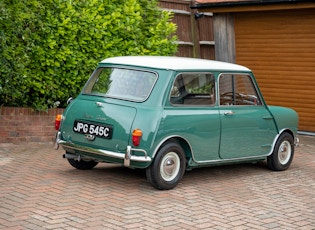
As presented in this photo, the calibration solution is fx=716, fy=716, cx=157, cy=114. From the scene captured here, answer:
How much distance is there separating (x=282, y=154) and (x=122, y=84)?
2982mm

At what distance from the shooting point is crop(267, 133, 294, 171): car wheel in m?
10.6

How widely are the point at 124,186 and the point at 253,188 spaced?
5.61 feet

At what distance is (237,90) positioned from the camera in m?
10.2

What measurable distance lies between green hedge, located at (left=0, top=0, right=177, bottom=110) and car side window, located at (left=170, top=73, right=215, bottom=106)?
3.54 meters

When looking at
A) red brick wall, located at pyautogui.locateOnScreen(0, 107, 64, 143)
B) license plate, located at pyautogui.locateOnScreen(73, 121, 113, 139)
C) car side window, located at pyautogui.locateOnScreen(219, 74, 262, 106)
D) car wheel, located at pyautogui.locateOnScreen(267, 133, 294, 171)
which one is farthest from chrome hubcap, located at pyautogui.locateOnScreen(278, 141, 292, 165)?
red brick wall, located at pyautogui.locateOnScreen(0, 107, 64, 143)

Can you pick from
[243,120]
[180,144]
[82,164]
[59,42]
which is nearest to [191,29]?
[59,42]

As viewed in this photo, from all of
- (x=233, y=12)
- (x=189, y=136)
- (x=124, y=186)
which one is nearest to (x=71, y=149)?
(x=124, y=186)

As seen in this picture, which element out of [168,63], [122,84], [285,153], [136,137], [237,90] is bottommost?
[285,153]

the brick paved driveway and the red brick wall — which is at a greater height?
the red brick wall

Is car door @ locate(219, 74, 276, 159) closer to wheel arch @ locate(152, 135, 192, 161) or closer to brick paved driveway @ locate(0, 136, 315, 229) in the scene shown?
brick paved driveway @ locate(0, 136, 315, 229)

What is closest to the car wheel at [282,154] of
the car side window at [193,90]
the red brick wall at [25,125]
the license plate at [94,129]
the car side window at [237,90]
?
the car side window at [237,90]

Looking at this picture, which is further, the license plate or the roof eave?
the roof eave

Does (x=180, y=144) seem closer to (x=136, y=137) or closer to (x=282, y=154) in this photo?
(x=136, y=137)

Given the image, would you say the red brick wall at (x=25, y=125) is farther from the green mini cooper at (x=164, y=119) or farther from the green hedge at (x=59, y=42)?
the green mini cooper at (x=164, y=119)
